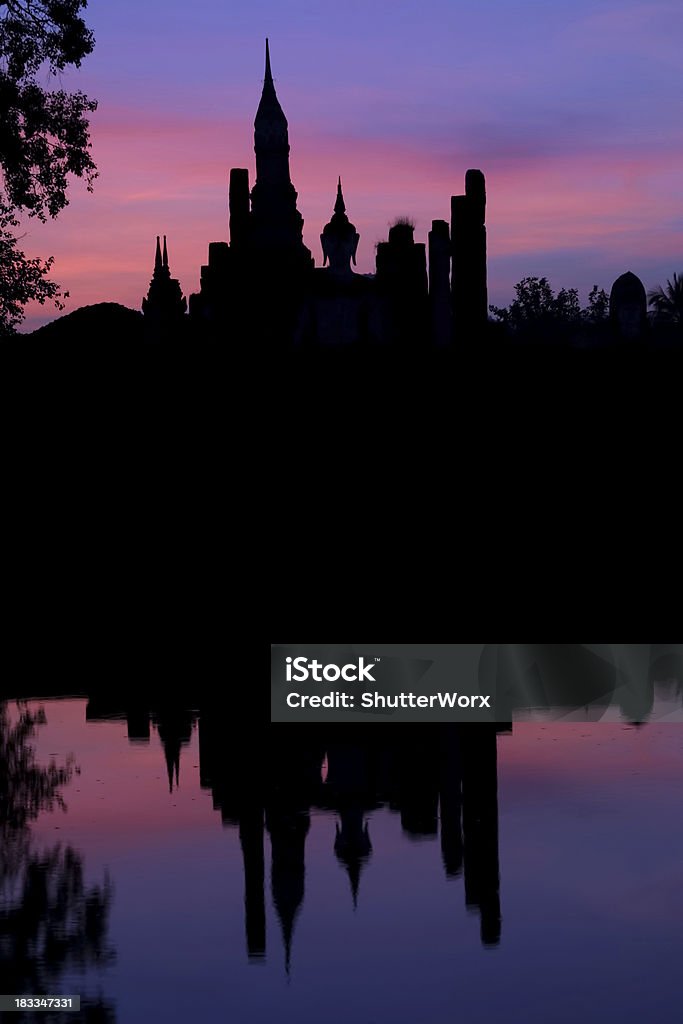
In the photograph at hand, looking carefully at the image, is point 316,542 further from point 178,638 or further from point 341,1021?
point 341,1021

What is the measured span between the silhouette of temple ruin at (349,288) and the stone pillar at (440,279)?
0.03 meters

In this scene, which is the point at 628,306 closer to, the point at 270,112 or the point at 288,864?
the point at 288,864

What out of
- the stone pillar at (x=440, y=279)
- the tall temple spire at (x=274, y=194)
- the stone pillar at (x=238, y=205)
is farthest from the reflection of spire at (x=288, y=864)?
the tall temple spire at (x=274, y=194)

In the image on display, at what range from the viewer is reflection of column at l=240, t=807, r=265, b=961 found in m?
8.75

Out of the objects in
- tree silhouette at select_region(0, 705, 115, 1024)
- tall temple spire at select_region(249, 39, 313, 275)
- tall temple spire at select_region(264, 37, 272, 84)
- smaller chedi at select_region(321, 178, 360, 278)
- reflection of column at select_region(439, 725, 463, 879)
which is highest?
tall temple spire at select_region(264, 37, 272, 84)

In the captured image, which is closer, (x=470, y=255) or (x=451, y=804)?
(x=451, y=804)

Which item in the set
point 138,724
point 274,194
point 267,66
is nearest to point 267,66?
point 267,66

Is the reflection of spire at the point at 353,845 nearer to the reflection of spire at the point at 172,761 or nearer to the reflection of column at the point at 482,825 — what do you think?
the reflection of column at the point at 482,825

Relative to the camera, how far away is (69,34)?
3625 cm

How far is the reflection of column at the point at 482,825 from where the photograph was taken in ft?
30.9

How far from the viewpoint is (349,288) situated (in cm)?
5584

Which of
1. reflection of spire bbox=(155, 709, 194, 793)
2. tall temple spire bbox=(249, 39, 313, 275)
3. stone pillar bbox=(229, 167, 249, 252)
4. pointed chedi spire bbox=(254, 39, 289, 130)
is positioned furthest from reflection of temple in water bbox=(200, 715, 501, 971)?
pointed chedi spire bbox=(254, 39, 289, 130)

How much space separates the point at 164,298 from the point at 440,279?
28.1 meters

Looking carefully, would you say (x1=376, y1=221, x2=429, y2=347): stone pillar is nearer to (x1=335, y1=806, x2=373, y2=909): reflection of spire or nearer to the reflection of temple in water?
the reflection of temple in water
